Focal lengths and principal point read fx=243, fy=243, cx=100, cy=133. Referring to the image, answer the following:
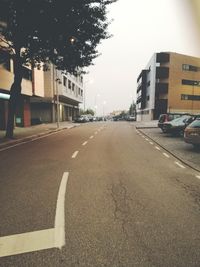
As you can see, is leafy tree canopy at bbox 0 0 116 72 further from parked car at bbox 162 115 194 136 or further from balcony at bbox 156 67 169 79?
balcony at bbox 156 67 169 79

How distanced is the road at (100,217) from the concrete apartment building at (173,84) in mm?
59925

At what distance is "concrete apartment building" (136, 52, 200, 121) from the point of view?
64.9 meters

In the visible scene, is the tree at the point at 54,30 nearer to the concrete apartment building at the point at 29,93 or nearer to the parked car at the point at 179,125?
the concrete apartment building at the point at 29,93

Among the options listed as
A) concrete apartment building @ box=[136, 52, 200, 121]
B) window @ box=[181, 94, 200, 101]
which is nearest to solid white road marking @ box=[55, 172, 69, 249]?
concrete apartment building @ box=[136, 52, 200, 121]

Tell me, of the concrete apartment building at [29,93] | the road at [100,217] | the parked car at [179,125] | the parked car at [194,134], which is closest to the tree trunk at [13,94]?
the concrete apartment building at [29,93]

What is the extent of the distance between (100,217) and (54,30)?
1406cm

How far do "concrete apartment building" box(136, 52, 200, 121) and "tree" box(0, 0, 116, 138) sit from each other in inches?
1938

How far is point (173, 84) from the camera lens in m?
65.9

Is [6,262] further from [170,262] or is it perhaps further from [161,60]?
[161,60]

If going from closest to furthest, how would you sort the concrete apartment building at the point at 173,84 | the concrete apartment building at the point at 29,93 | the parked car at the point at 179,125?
the parked car at the point at 179,125, the concrete apartment building at the point at 29,93, the concrete apartment building at the point at 173,84

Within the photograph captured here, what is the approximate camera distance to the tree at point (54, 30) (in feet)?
47.3

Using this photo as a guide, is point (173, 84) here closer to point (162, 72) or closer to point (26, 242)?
point (162, 72)

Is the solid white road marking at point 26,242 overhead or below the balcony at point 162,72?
below

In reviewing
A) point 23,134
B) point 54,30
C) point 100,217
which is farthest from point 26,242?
point 23,134
